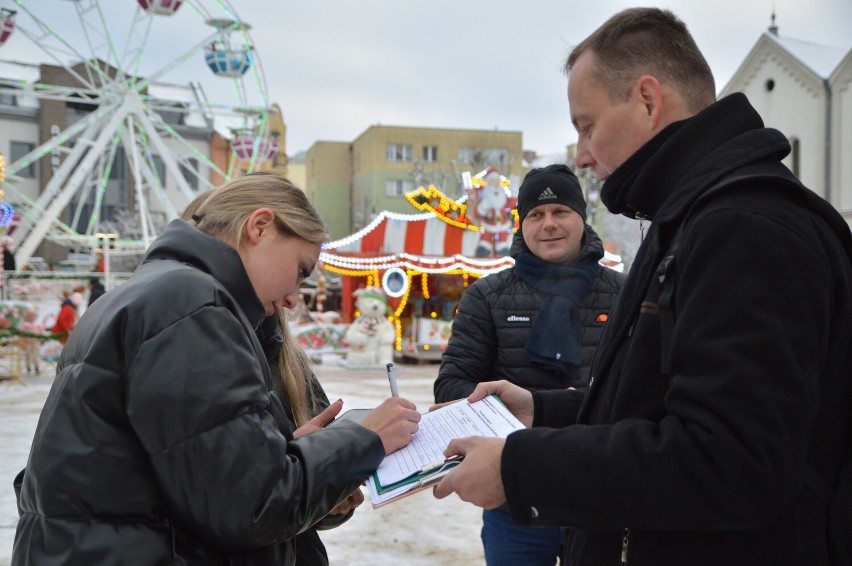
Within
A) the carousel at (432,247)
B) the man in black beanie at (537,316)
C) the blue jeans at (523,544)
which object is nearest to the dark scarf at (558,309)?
the man in black beanie at (537,316)

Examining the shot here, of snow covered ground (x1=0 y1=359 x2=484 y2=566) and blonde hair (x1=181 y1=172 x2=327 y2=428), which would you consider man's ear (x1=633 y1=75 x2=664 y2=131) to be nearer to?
blonde hair (x1=181 y1=172 x2=327 y2=428)

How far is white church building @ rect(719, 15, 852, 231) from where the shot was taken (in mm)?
21953

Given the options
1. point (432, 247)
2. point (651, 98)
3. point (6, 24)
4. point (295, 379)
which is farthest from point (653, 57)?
point (6, 24)

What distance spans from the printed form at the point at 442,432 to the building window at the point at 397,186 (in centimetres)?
4447

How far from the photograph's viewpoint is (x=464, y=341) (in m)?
3.06

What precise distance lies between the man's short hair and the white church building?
69.5 ft

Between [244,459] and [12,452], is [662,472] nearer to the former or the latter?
[244,459]

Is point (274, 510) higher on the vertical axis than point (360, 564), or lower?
higher

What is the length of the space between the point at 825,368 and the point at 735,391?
240 mm

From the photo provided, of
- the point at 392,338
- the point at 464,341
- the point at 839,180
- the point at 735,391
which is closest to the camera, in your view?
the point at 735,391

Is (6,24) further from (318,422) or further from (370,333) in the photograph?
(318,422)

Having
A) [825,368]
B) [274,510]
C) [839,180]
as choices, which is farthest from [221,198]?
[839,180]

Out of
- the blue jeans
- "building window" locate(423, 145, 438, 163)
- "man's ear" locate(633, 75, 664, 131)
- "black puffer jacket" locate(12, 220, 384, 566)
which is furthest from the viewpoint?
"building window" locate(423, 145, 438, 163)

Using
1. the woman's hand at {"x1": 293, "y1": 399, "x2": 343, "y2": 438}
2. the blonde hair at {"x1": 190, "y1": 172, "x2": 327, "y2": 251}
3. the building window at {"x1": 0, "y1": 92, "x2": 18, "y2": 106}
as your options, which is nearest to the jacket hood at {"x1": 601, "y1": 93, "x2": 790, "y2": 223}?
the blonde hair at {"x1": 190, "y1": 172, "x2": 327, "y2": 251}
